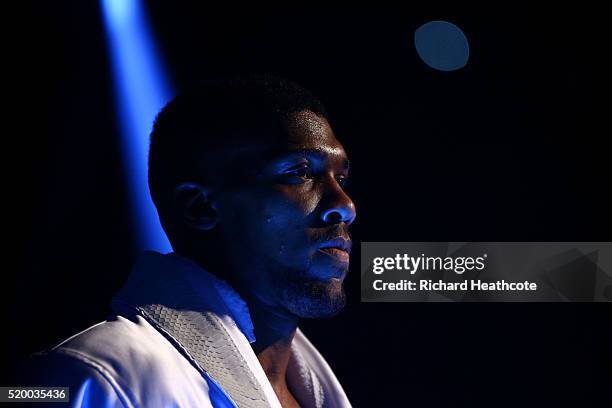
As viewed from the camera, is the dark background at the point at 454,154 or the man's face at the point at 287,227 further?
the dark background at the point at 454,154

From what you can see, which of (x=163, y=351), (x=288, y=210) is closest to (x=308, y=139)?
(x=288, y=210)

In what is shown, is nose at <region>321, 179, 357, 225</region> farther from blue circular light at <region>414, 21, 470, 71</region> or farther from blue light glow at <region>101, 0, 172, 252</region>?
blue circular light at <region>414, 21, 470, 71</region>

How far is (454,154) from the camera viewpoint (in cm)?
292

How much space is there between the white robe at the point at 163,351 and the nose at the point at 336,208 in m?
0.30

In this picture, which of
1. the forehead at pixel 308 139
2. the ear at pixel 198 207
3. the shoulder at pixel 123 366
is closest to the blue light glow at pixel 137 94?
the ear at pixel 198 207

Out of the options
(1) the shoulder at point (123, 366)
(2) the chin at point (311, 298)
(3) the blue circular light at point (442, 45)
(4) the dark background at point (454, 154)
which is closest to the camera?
(1) the shoulder at point (123, 366)

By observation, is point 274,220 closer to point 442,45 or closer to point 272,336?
point 272,336

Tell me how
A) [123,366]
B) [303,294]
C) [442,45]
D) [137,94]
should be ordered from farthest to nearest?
[442,45] → [137,94] → [303,294] → [123,366]

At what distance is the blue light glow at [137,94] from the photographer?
2492mm

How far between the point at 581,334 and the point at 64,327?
1.96 meters

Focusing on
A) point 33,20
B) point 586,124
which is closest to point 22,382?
point 33,20

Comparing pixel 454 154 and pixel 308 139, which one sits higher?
pixel 454 154

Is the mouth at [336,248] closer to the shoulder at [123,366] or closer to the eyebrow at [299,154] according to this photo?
the eyebrow at [299,154]

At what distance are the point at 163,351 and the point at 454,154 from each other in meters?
1.77
